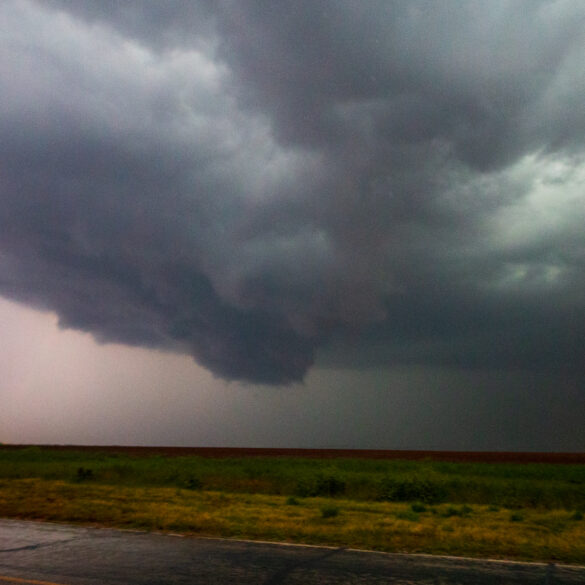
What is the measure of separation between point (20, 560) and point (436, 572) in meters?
7.85

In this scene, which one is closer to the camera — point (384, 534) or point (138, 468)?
point (384, 534)

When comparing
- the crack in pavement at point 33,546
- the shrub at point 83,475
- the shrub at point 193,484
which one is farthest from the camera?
the shrub at point 83,475

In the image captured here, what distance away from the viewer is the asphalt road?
8789mm

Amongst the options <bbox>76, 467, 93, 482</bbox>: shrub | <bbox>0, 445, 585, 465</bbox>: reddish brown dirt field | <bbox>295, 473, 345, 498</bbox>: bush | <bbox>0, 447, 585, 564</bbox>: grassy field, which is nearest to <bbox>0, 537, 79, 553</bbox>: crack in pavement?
<bbox>0, 447, 585, 564</bbox>: grassy field

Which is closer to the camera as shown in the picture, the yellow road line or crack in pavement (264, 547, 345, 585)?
the yellow road line

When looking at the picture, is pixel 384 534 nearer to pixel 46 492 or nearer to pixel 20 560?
pixel 20 560

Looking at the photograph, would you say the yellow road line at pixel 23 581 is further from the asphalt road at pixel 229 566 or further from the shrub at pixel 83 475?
the shrub at pixel 83 475

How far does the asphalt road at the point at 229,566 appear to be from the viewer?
8789 millimetres

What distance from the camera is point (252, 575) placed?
29.6ft

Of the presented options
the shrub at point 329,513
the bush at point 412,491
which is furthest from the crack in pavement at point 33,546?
the bush at point 412,491

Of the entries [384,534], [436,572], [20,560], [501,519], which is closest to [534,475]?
[501,519]

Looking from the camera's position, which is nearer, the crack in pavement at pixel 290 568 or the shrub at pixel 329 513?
the crack in pavement at pixel 290 568

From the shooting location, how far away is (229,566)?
32.0ft

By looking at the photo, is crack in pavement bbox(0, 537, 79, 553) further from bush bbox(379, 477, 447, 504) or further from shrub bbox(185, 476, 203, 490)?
shrub bbox(185, 476, 203, 490)
